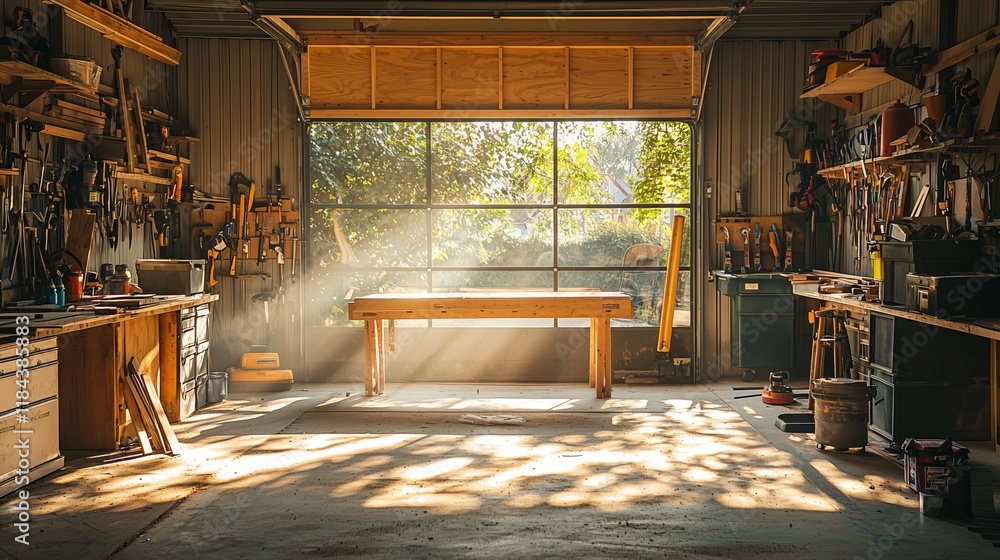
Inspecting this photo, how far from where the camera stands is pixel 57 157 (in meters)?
6.74

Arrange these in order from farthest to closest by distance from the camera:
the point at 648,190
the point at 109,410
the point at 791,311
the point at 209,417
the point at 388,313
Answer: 1. the point at 648,190
2. the point at 791,311
3. the point at 388,313
4. the point at 209,417
5. the point at 109,410

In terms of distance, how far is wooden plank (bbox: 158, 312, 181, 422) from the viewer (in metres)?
7.21

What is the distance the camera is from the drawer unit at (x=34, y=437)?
489 cm

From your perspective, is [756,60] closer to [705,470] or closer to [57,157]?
[705,470]

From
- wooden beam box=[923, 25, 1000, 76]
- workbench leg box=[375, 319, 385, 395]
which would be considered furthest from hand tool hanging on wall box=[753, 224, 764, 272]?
workbench leg box=[375, 319, 385, 395]

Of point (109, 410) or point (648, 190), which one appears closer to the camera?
point (109, 410)

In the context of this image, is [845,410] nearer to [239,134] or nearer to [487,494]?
[487,494]

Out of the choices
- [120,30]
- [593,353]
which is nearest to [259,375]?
[593,353]

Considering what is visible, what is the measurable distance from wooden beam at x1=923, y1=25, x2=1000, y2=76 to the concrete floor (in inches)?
110

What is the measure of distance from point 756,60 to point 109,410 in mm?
7040

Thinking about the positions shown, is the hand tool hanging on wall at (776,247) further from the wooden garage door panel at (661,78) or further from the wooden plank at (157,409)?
the wooden plank at (157,409)

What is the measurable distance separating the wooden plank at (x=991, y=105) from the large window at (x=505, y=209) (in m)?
3.66

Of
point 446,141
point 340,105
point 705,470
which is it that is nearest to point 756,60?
Result: point 446,141

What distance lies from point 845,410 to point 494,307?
10.4 feet
